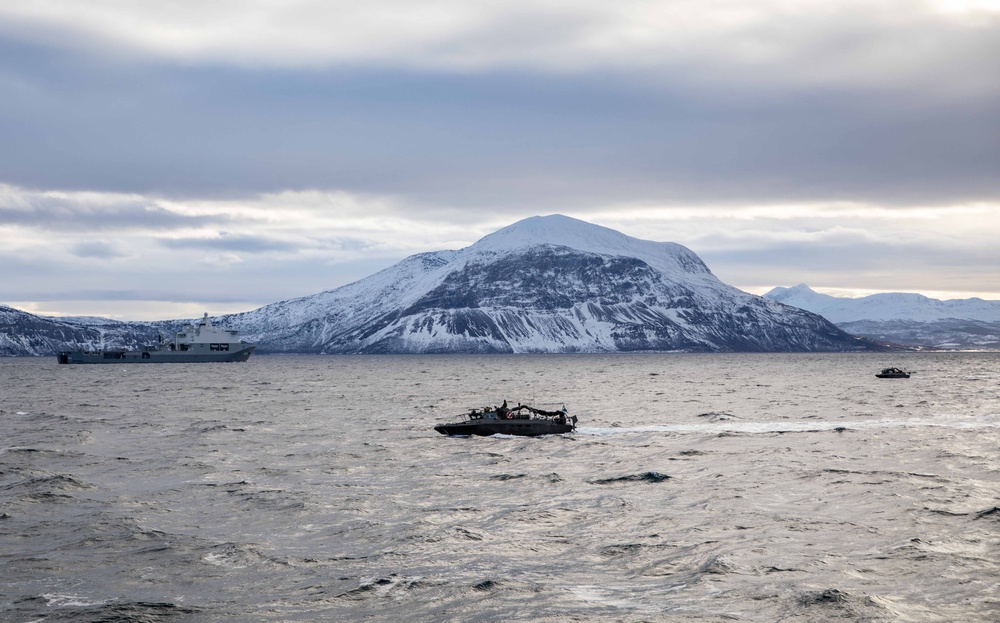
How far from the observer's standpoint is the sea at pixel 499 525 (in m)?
32.7

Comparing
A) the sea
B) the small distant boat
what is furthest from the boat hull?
the sea

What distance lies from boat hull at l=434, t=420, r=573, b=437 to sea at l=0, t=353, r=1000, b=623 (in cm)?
131

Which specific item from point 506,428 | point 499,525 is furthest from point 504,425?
point 499,525

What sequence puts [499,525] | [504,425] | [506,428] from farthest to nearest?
A: [506,428]
[504,425]
[499,525]

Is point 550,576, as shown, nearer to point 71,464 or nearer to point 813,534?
point 813,534

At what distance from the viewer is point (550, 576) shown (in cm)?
3609

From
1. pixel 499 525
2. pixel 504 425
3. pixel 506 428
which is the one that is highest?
pixel 504 425

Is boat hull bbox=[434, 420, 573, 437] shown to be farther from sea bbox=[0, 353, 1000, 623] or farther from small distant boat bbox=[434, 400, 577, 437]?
sea bbox=[0, 353, 1000, 623]

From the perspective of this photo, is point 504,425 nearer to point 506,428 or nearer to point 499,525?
point 506,428

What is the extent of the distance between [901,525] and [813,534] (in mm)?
4989

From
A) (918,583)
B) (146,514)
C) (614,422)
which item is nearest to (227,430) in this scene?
(614,422)

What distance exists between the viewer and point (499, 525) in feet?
148

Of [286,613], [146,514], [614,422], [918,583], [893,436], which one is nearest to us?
[286,613]

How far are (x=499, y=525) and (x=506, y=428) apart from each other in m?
44.8
